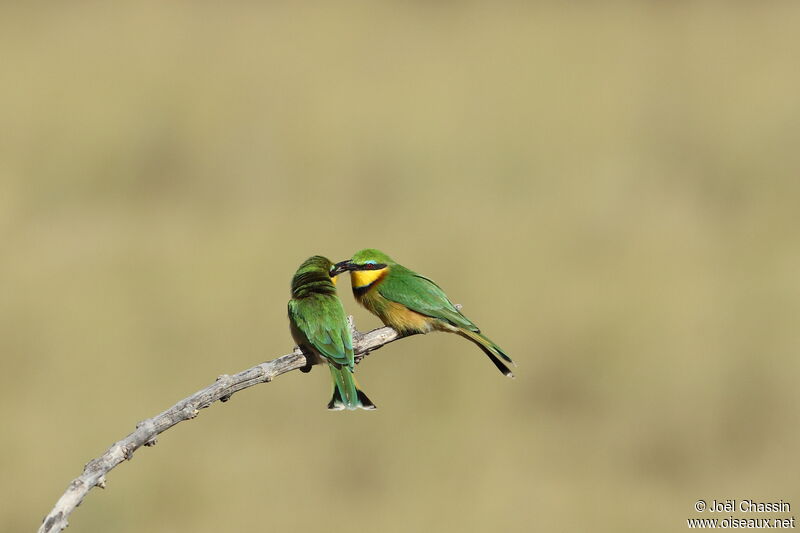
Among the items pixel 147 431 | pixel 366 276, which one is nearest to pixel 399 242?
pixel 366 276

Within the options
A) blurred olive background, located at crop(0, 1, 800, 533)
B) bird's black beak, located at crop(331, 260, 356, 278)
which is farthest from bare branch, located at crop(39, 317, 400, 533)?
blurred olive background, located at crop(0, 1, 800, 533)

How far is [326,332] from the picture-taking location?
267cm

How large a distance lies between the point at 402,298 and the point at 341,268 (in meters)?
0.20

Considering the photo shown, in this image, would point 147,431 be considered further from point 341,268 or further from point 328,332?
point 341,268

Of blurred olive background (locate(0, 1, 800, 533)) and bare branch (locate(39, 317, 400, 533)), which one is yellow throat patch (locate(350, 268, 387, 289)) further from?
blurred olive background (locate(0, 1, 800, 533))

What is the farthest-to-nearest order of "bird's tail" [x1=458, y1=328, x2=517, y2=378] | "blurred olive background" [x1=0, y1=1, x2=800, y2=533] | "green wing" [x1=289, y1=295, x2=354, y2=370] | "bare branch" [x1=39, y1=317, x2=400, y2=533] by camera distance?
1. "blurred olive background" [x1=0, y1=1, x2=800, y2=533]
2. "bird's tail" [x1=458, y1=328, x2=517, y2=378]
3. "green wing" [x1=289, y1=295, x2=354, y2=370]
4. "bare branch" [x1=39, y1=317, x2=400, y2=533]

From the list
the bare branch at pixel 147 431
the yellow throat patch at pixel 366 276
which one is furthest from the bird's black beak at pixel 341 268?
the bare branch at pixel 147 431

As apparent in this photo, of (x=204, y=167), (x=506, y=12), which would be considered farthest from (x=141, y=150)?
(x=506, y=12)

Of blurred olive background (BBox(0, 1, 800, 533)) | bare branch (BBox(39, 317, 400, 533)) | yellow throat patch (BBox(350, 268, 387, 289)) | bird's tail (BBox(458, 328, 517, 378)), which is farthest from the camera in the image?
blurred olive background (BBox(0, 1, 800, 533))

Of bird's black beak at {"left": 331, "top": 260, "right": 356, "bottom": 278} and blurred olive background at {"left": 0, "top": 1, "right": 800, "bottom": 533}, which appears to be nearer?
bird's black beak at {"left": 331, "top": 260, "right": 356, "bottom": 278}

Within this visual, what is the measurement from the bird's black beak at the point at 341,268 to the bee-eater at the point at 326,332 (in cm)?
15

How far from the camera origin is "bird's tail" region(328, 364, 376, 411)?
8.98ft

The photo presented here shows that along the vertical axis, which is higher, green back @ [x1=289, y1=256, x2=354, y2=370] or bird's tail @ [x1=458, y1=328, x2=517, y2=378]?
Answer: green back @ [x1=289, y1=256, x2=354, y2=370]

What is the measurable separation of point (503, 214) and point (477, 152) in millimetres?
575
